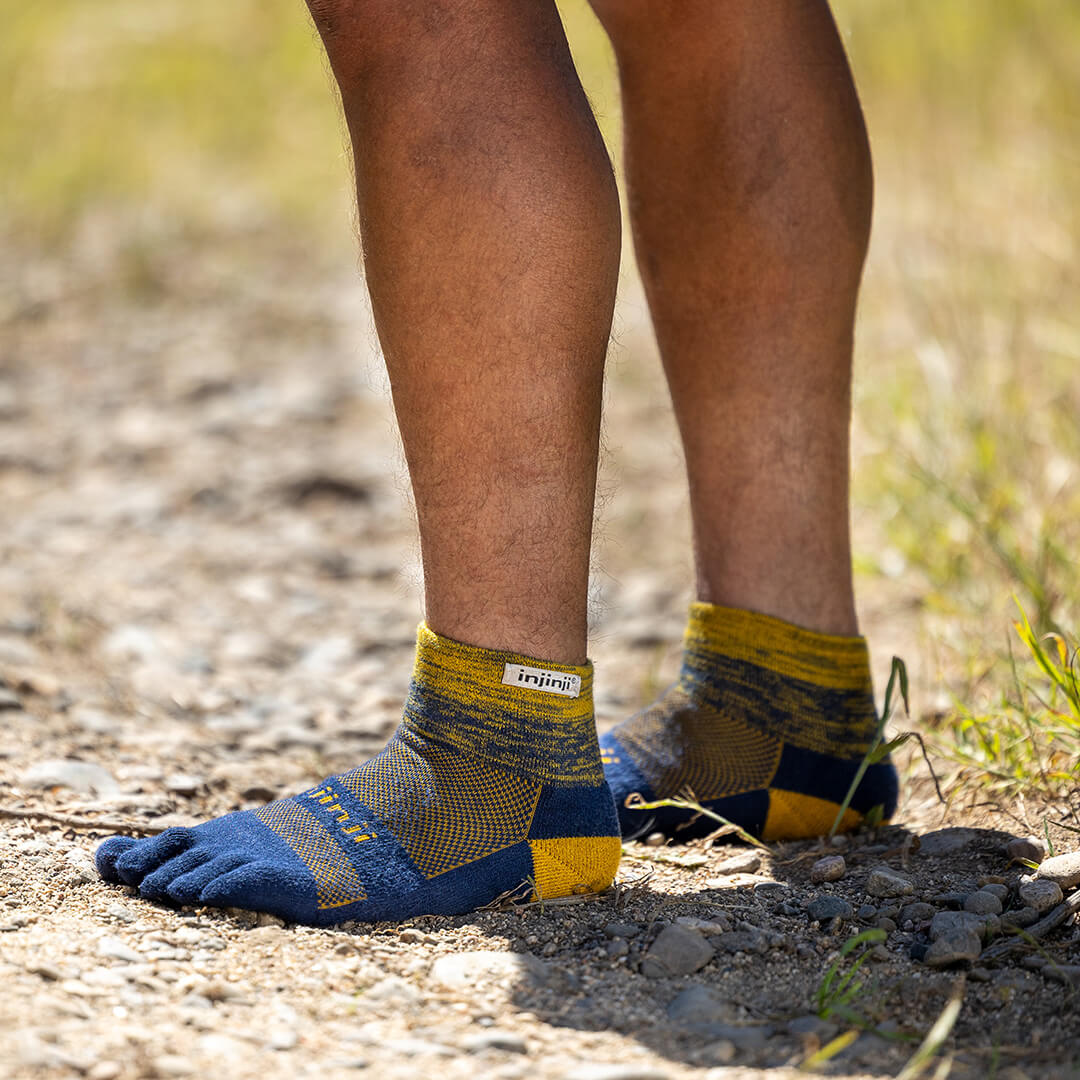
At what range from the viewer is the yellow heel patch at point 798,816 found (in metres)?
1.63

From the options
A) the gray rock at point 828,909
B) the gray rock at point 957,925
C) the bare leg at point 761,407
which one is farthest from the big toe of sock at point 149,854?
the gray rock at point 957,925

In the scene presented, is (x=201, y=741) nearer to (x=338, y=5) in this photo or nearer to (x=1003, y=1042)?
Answer: (x=338, y=5)

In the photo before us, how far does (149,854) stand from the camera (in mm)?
1354

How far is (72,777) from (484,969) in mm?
779

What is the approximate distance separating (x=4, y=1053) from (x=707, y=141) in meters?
1.25

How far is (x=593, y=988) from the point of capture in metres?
1.18

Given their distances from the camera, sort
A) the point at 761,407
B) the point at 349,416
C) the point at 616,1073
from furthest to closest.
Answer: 1. the point at 349,416
2. the point at 761,407
3. the point at 616,1073

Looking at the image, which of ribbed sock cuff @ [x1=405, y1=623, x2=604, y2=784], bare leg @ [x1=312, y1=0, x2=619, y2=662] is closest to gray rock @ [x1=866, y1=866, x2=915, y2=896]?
ribbed sock cuff @ [x1=405, y1=623, x2=604, y2=784]

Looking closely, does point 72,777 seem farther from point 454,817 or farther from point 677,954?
point 677,954

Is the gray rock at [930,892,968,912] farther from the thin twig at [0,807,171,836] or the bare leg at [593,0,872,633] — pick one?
→ the thin twig at [0,807,171,836]

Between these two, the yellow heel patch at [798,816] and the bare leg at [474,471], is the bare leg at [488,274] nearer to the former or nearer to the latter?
the bare leg at [474,471]

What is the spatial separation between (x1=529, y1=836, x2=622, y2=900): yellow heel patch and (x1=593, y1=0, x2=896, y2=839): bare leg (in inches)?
8.8

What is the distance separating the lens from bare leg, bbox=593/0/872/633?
62.7 inches

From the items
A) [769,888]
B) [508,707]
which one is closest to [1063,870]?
[769,888]
